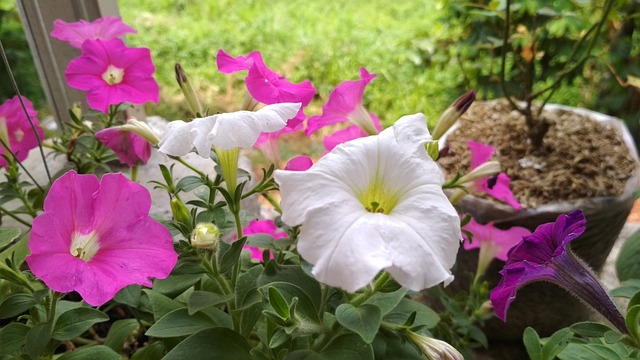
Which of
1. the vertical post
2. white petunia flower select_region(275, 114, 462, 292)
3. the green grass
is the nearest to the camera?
white petunia flower select_region(275, 114, 462, 292)

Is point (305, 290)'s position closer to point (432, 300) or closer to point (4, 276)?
point (4, 276)

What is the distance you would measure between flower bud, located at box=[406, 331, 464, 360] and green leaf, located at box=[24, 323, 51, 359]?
1.62ft

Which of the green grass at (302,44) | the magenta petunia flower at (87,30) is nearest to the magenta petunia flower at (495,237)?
the magenta petunia flower at (87,30)

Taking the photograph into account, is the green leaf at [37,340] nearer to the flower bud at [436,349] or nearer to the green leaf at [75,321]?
the green leaf at [75,321]

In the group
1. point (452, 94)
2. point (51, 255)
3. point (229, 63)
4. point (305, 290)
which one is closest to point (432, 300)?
point (305, 290)

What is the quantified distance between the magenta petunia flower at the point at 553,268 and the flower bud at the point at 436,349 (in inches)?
3.2

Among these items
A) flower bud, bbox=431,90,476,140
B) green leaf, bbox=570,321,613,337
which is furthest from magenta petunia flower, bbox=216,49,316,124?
green leaf, bbox=570,321,613,337

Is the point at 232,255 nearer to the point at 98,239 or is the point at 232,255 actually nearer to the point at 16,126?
the point at 98,239

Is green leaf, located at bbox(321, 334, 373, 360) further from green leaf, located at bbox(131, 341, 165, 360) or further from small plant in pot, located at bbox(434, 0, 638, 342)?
small plant in pot, located at bbox(434, 0, 638, 342)

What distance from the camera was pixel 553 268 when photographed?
0.79 metres

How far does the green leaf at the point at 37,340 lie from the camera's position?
31.6 inches

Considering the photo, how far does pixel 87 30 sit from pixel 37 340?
1.76 ft

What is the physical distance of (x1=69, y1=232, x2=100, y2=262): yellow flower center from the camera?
73cm

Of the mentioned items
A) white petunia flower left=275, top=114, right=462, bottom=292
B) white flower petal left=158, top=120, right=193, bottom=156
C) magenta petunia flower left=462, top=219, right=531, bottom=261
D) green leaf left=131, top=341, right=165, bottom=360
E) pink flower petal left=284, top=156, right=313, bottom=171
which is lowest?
magenta petunia flower left=462, top=219, right=531, bottom=261
